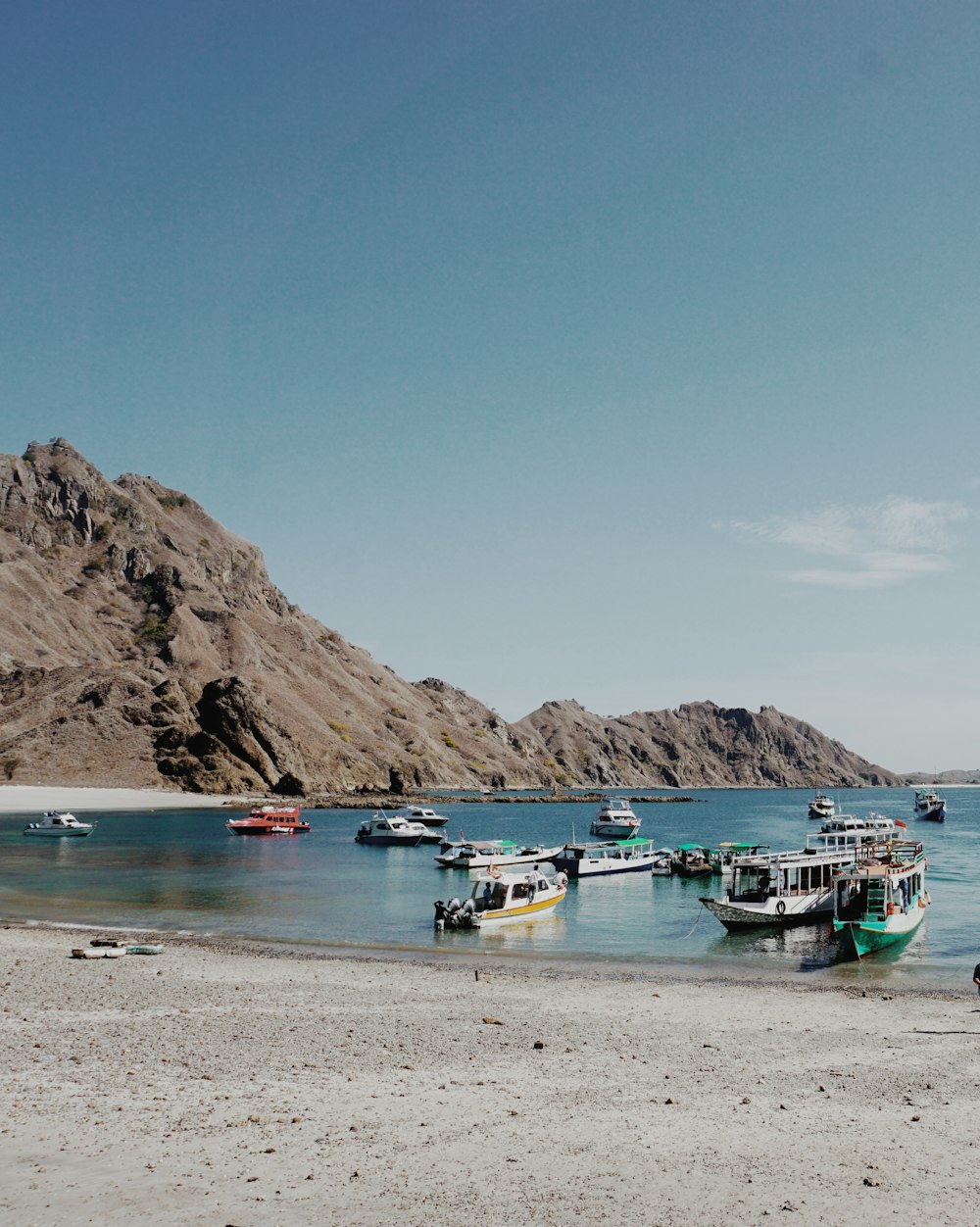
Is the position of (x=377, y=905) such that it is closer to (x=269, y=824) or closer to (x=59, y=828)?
(x=59, y=828)

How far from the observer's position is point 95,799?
14450 cm

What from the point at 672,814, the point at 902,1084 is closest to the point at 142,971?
the point at 902,1084

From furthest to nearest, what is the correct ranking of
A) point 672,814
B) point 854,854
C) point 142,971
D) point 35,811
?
point 672,814 → point 35,811 → point 854,854 → point 142,971

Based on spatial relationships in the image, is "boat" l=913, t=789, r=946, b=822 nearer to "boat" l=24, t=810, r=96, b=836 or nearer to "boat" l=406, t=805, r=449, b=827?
"boat" l=406, t=805, r=449, b=827

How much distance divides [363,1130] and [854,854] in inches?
1681

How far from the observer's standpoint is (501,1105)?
15.8m

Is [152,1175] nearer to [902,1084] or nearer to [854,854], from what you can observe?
[902,1084]

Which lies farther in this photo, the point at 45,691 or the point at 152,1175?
the point at 45,691

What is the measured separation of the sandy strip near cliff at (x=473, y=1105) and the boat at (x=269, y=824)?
79.6 m

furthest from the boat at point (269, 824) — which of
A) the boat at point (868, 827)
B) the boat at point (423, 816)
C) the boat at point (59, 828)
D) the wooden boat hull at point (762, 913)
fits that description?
the wooden boat hull at point (762, 913)

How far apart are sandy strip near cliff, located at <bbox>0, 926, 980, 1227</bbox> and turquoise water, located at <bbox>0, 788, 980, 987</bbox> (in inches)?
391

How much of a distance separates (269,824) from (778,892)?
246 feet

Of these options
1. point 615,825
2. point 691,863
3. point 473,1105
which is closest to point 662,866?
point 691,863

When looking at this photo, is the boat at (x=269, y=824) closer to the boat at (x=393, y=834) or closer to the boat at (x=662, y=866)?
the boat at (x=393, y=834)
